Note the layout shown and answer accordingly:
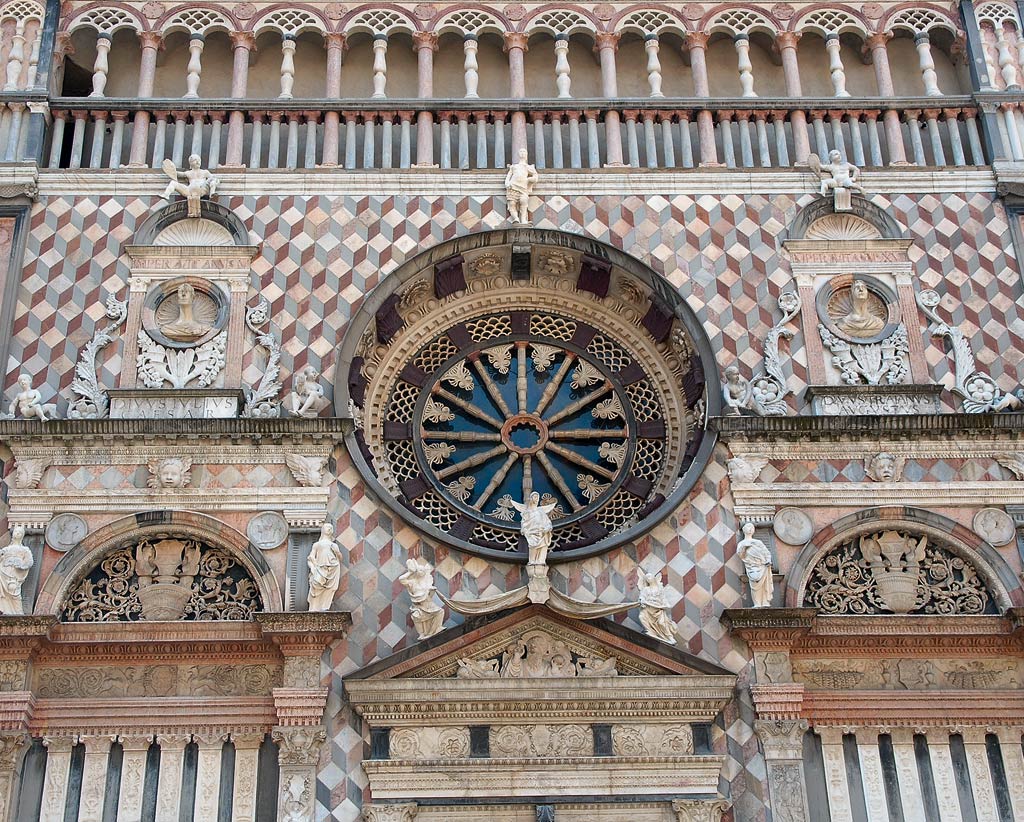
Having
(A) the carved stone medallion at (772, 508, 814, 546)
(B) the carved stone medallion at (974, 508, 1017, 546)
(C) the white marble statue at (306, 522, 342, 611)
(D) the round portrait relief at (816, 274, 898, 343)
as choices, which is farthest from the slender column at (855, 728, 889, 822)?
(C) the white marble statue at (306, 522, 342, 611)

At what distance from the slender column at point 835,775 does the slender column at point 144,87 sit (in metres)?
9.72

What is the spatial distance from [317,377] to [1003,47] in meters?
9.21

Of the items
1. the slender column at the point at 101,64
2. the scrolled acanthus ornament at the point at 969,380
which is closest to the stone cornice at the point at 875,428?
the scrolled acanthus ornament at the point at 969,380

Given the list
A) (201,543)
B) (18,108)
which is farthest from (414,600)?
(18,108)

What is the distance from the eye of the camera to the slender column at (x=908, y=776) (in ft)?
48.2

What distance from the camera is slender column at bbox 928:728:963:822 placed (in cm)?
1466

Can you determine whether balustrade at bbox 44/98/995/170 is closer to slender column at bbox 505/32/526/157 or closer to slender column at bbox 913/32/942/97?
slender column at bbox 505/32/526/157

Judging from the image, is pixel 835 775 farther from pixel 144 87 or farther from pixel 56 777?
pixel 144 87

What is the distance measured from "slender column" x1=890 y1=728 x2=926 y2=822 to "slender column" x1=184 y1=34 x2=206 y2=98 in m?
10.5

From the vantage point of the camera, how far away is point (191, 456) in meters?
15.9

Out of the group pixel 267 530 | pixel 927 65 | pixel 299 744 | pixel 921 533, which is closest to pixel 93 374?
pixel 267 530

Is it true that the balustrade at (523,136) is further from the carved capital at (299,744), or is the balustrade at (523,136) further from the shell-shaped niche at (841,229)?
the carved capital at (299,744)

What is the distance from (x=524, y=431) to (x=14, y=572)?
546 cm

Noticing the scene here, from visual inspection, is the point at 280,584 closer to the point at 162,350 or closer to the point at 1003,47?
the point at 162,350
